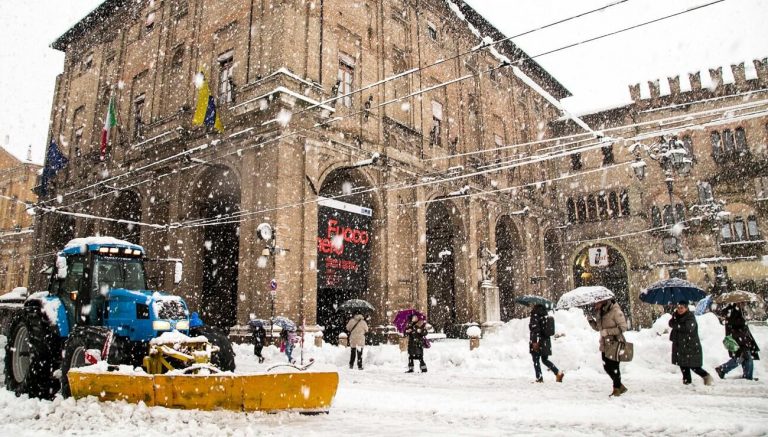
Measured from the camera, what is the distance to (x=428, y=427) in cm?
544

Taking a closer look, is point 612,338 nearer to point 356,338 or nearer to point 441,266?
point 356,338

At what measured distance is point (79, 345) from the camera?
23.1 ft

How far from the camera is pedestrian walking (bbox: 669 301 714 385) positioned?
8.48 metres

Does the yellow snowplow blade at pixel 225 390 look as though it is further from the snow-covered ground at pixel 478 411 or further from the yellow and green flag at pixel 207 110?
the yellow and green flag at pixel 207 110

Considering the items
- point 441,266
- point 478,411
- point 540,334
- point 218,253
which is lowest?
point 478,411

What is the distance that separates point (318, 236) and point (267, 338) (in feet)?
13.9

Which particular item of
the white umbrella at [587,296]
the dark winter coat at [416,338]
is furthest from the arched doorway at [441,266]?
the white umbrella at [587,296]

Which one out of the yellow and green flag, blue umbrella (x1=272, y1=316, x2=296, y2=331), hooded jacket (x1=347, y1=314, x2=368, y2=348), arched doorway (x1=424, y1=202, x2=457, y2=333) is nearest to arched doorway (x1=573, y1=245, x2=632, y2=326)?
arched doorway (x1=424, y1=202, x2=457, y2=333)

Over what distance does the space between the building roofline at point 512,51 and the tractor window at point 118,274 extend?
19.4 metres

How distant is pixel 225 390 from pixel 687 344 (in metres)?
7.87

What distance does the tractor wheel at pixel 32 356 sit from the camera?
25.0ft

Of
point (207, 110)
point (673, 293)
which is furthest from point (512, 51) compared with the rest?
point (673, 293)

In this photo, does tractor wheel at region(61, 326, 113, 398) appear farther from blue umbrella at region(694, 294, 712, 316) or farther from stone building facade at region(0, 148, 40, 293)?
stone building facade at region(0, 148, 40, 293)

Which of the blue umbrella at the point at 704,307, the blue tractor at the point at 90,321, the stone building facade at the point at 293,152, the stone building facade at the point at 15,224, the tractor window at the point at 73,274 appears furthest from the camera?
the stone building facade at the point at 15,224
